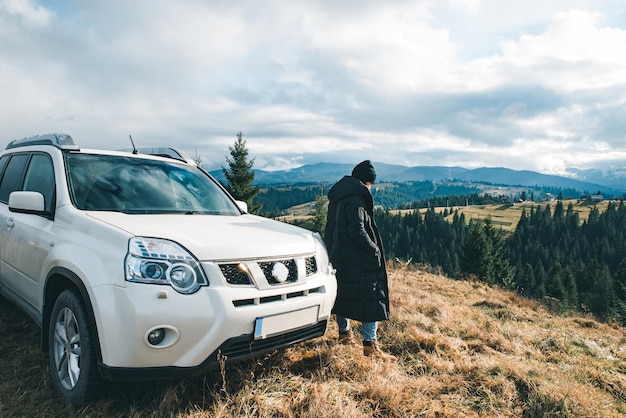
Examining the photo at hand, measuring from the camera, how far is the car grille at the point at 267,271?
2834 millimetres

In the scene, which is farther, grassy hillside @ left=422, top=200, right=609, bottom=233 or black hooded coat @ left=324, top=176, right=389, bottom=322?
grassy hillside @ left=422, top=200, right=609, bottom=233

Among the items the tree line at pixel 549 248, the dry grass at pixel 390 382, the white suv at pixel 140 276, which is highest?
the white suv at pixel 140 276

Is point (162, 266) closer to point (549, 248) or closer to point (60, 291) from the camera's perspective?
point (60, 291)

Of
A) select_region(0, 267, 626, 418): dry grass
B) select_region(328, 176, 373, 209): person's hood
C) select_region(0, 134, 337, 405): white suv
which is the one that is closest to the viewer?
select_region(0, 134, 337, 405): white suv

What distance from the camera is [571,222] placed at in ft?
368

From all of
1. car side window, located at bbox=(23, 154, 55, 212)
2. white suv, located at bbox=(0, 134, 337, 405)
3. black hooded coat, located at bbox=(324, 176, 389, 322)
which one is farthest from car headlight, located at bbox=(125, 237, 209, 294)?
black hooded coat, located at bbox=(324, 176, 389, 322)

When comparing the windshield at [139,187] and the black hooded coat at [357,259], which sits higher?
the windshield at [139,187]

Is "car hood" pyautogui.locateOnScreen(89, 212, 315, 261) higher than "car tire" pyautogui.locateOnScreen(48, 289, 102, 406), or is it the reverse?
"car hood" pyautogui.locateOnScreen(89, 212, 315, 261)

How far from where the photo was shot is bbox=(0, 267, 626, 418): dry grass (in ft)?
10.1

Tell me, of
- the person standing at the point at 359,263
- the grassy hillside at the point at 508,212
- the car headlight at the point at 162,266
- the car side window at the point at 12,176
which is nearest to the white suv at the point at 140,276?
the car headlight at the point at 162,266

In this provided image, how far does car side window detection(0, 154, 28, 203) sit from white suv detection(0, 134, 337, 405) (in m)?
0.40

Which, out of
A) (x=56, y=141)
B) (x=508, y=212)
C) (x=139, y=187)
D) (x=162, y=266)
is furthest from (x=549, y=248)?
(x=162, y=266)

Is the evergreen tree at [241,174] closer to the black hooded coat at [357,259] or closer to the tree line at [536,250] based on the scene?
the tree line at [536,250]

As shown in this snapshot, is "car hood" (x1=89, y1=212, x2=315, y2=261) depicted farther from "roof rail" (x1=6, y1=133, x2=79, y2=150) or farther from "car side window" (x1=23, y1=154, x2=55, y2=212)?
"roof rail" (x1=6, y1=133, x2=79, y2=150)
